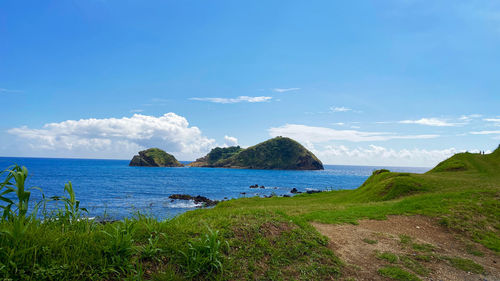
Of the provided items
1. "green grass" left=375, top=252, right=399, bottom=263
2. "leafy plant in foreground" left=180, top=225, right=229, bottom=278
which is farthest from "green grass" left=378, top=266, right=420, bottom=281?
"leafy plant in foreground" left=180, top=225, right=229, bottom=278

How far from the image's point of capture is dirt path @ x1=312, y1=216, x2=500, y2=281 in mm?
7618

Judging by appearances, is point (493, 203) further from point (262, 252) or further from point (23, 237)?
point (23, 237)

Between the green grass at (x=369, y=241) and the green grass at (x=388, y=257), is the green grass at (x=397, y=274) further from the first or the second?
the green grass at (x=369, y=241)

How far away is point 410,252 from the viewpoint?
907cm

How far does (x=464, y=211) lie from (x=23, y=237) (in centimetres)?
1818

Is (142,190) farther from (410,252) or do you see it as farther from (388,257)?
(388,257)

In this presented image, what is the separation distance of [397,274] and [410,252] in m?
2.49

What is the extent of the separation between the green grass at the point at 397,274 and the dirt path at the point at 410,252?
7.4 inches

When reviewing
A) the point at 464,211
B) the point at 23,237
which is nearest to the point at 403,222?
the point at 464,211

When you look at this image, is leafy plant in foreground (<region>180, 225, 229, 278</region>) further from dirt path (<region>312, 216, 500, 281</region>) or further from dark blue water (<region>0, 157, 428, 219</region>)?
dirt path (<region>312, 216, 500, 281</region>)

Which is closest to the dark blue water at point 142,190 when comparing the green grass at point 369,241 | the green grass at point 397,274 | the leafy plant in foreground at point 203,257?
the leafy plant in foreground at point 203,257

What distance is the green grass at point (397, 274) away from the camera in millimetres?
6996

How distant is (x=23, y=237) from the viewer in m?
4.75

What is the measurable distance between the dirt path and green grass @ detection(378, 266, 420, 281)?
19cm
